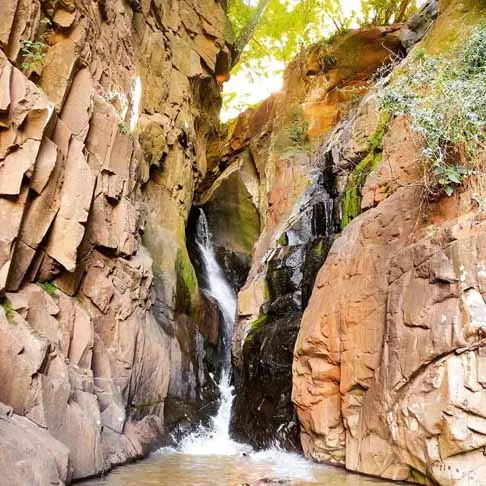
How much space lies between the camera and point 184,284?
1736 cm

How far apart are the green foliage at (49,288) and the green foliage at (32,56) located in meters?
4.25

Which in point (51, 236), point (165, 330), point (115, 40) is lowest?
point (165, 330)

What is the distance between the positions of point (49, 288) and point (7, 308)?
161 cm

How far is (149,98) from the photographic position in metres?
17.8

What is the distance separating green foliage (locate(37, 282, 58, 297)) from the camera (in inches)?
386

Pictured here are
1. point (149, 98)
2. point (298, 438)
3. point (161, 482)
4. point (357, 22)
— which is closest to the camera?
point (161, 482)

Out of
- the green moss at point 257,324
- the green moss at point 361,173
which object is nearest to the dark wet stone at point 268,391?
the green moss at point 257,324

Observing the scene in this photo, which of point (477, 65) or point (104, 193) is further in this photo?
Answer: point (104, 193)

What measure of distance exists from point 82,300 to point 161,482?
4.64 metres

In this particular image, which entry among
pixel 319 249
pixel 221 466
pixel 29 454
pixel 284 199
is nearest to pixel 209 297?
pixel 284 199

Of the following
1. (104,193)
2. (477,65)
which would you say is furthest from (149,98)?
(477,65)

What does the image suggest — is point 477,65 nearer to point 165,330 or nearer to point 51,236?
point 51,236

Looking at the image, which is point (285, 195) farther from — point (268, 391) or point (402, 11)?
point (402, 11)

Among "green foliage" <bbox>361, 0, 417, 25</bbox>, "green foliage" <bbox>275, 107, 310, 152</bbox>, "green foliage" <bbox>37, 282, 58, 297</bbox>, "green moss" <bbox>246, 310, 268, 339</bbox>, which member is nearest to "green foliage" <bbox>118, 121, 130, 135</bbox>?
"green foliage" <bbox>37, 282, 58, 297</bbox>
